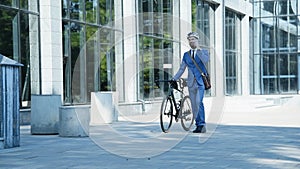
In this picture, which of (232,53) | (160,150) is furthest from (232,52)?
(160,150)

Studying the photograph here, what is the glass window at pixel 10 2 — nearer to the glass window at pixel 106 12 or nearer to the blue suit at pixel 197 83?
the glass window at pixel 106 12

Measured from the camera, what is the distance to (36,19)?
17.0m

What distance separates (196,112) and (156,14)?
14.6 m

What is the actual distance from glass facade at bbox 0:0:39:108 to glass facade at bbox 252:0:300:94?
85.6 feet

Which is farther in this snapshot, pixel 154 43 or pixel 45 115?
pixel 154 43

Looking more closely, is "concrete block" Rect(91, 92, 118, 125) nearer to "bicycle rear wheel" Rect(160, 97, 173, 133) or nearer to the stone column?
the stone column

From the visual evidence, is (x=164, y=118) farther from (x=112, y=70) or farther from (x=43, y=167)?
(x=112, y=70)

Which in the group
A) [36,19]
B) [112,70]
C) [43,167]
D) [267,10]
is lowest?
[43,167]

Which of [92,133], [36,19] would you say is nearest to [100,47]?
[36,19]

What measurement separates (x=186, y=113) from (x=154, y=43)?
526 inches

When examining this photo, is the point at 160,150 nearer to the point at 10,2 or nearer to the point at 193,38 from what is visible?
the point at 193,38

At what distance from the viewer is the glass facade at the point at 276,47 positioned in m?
39.6

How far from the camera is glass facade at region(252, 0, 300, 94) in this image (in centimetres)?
3959

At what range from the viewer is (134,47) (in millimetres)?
22703
